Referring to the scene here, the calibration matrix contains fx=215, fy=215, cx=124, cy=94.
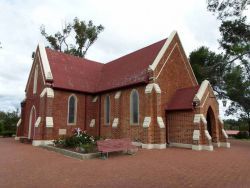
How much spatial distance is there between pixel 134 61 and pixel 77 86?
260 inches

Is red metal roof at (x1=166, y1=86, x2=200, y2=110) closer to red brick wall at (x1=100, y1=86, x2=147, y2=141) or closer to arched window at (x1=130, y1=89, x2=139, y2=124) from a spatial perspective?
red brick wall at (x1=100, y1=86, x2=147, y2=141)

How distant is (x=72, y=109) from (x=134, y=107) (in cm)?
678

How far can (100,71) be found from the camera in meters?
27.8

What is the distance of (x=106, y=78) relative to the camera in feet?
80.6

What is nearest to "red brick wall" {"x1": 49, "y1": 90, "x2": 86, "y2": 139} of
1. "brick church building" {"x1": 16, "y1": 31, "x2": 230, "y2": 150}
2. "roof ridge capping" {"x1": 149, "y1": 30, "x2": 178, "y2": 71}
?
"brick church building" {"x1": 16, "y1": 31, "x2": 230, "y2": 150}

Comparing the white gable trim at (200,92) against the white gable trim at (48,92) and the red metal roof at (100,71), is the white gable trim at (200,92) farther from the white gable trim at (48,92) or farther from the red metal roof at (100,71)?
the white gable trim at (48,92)

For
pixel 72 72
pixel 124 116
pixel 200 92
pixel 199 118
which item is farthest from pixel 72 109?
pixel 200 92

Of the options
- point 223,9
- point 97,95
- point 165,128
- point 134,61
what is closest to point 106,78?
point 97,95

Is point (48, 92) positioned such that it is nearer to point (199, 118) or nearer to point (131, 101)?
point (131, 101)

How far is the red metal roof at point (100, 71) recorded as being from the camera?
20.7 meters

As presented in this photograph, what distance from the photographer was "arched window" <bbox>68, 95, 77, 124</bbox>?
861 inches

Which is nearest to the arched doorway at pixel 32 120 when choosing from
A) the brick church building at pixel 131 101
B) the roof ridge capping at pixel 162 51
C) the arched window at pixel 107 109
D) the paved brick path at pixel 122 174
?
the brick church building at pixel 131 101

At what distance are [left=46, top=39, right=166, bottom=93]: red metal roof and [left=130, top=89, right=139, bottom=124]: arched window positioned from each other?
108cm

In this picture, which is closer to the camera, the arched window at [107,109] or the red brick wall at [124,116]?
the red brick wall at [124,116]
